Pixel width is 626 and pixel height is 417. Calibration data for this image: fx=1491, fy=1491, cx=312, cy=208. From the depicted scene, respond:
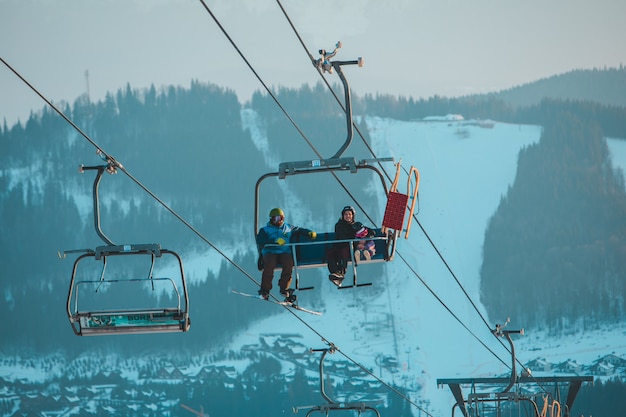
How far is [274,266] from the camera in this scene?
1878 cm

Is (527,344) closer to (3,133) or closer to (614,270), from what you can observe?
(614,270)

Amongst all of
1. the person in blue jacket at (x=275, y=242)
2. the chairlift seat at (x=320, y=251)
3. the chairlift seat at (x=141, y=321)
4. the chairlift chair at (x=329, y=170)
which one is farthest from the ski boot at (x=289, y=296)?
the chairlift seat at (x=141, y=321)

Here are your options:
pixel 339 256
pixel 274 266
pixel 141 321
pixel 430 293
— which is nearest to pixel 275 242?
pixel 274 266

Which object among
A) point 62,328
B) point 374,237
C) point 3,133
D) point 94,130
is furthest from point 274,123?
point 374,237

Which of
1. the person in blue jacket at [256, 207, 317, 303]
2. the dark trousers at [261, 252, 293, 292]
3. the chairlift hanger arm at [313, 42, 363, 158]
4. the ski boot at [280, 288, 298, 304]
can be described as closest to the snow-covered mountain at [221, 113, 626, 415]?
the ski boot at [280, 288, 298, 304]

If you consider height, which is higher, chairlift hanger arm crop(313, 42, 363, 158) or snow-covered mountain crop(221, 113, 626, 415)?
chairlift hanger arm crop(313, 42, 363, 158)

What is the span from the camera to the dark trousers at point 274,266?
18.7m

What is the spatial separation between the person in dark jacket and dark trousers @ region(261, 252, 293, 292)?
546 mm

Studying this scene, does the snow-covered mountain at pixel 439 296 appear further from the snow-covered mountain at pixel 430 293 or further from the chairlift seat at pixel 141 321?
the chairlift seat at pixel 141 321

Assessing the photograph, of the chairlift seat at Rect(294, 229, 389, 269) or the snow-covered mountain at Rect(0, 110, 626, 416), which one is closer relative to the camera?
the chairlift seat at Rect(294, 229, 389, 269)

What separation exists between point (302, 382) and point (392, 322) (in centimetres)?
1709

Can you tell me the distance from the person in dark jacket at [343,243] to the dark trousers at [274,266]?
0.55 meters

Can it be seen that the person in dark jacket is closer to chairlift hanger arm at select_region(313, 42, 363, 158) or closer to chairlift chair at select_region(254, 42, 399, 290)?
chairlift chair at select_region(254, 42, 399, 290)

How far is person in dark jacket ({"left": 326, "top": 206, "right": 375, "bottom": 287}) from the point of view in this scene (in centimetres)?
1895
